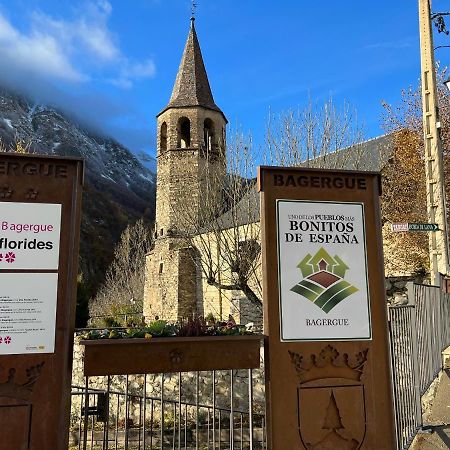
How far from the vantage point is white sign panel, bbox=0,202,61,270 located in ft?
9.46

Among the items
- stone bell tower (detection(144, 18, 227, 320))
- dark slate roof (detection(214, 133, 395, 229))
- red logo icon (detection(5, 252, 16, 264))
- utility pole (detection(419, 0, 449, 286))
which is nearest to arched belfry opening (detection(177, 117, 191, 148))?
stone bell tower (detection(144, 18, 227, 320))

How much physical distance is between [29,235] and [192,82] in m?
25.4

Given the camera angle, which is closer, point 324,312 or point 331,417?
point 331,417

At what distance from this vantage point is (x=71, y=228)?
3.01 m

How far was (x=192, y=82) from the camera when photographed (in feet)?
88.0

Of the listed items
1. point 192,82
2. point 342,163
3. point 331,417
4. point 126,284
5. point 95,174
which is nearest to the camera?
point 331,417

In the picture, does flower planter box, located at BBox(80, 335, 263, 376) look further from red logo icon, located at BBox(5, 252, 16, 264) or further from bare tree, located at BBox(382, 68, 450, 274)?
bare tree, located at BBox(382, 68, 450, 274)

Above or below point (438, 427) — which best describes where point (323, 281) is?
above

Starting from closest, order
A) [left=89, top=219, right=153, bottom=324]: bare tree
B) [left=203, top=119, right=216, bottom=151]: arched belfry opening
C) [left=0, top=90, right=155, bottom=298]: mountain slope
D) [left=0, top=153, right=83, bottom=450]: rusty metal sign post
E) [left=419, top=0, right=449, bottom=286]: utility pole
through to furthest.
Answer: [left=0, top=153, right=83, bottom=450]: rusty metal sign post → [left=419, top=0, right=449, bottom=286]: utility pole → [left=203, top=119, right=216, bottom=151]: arched belfry opening → [left=89, top=219, right=153, bottom=324]: bare tree → [left=0, top=90, right=155, bottom=298]: mountain slope

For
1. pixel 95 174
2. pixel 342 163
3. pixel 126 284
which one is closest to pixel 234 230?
pixel 342 163

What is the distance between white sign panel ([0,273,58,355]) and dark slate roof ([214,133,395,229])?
10825 millimetres

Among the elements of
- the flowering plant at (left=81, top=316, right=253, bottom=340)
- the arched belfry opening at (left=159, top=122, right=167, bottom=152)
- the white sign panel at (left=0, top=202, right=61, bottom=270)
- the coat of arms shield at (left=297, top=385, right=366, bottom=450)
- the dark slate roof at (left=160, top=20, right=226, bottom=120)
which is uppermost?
the dark slate roof at (left=160, top=20, right=226, bottom=120)

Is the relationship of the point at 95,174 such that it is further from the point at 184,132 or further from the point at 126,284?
the point at 184,132

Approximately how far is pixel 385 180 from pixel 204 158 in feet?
39.7
